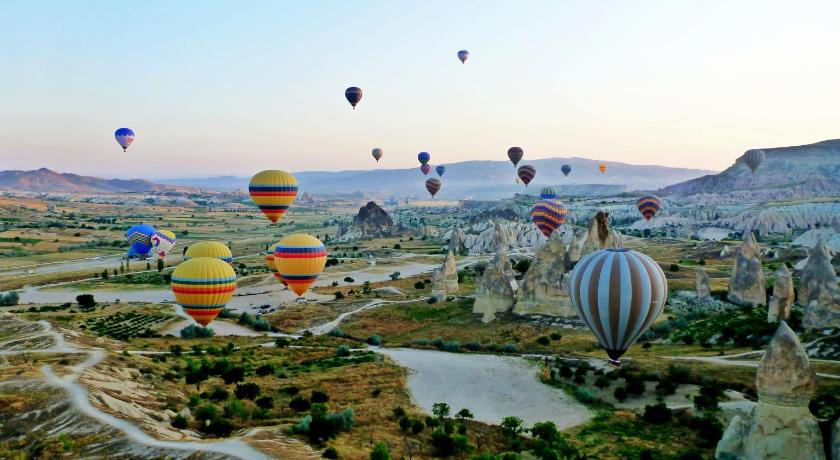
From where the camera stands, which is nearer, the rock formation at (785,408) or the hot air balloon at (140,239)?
the rock formation at (785,408)

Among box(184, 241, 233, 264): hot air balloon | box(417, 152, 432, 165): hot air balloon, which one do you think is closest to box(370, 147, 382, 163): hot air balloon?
box(417, 152, 432, 165): hot air balloon

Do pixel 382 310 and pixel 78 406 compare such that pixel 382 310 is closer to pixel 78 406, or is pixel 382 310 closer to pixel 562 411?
pixel 562 411

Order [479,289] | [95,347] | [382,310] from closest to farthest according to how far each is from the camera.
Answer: [95,347], [479,289], [382,310]

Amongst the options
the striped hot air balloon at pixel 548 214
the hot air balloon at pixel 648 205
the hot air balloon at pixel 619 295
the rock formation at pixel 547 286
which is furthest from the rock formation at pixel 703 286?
the hot air balloon at pixel 648 205

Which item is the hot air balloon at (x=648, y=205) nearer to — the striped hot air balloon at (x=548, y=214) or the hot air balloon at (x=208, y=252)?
the striped hot air balloon at (x=548, y=214)

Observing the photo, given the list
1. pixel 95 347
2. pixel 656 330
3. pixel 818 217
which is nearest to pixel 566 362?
pixel 656 330

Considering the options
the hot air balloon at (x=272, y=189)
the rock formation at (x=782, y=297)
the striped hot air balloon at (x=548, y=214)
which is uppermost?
the hot air balloon at (x=272, y=189)
